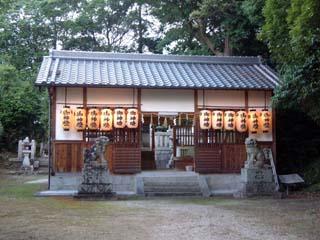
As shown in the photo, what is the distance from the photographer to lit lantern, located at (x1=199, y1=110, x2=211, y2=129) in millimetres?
17484

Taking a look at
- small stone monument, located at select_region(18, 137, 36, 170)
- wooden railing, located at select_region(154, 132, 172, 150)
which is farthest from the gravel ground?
small stone monument, located at select_region(18, 137, 36, 170)

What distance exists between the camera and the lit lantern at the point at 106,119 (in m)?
16.8

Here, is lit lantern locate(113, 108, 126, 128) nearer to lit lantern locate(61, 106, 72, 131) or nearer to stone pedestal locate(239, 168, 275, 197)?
lit lantern locate(61, 106, 72, 131)

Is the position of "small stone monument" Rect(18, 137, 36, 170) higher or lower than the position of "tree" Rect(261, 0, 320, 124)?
lower

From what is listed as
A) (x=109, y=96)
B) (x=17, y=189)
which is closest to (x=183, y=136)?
(x=109, y=96)

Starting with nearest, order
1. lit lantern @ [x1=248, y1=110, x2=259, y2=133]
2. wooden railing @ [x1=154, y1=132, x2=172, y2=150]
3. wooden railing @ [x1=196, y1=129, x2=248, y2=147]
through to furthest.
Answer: lit lantern @ [x1=248, y1=110, x2=259, y2=133], wooden railing @ [x1=196, y1=129, x2=248, y2=147], wooden railing @ [x1=154, y1=132, x2=172, y2=150]

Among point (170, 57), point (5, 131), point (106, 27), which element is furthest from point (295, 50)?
point (5, 131)

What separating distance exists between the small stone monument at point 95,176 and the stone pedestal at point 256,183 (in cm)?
450

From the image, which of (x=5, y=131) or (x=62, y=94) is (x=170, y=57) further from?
(x=5, y=131)

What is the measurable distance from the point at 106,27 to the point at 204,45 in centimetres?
960

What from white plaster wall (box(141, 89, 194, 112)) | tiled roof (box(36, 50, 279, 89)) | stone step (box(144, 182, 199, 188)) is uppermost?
tiled roof (box(36, 50, 279, 89))

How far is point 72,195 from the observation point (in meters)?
15.5

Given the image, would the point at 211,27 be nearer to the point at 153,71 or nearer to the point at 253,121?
the point at 153,71

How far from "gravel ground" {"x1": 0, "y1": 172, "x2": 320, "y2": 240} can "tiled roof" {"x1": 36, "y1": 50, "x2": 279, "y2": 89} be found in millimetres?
4650
